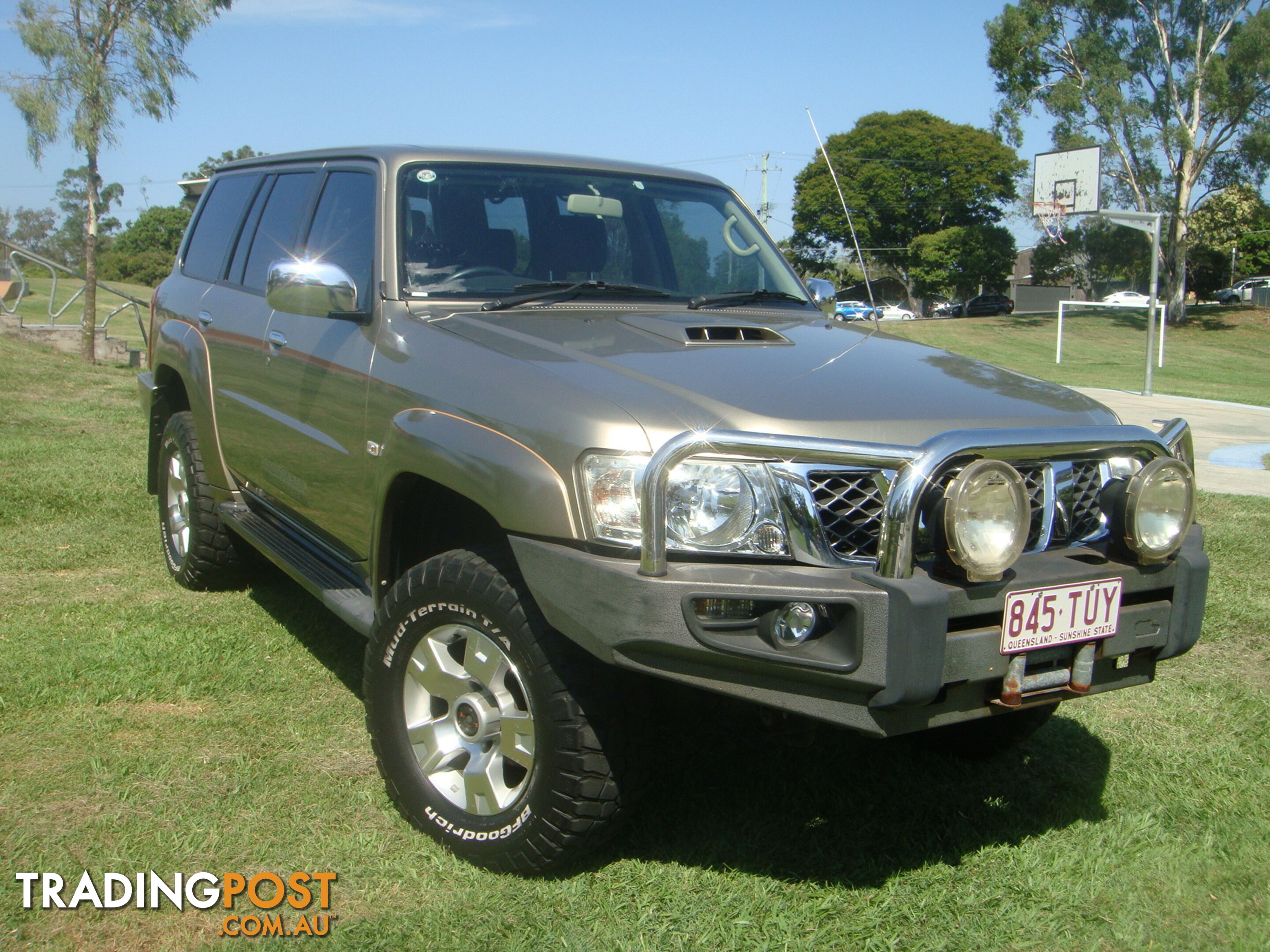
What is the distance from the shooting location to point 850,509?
253 cm

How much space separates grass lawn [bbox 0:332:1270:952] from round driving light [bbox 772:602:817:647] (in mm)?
813

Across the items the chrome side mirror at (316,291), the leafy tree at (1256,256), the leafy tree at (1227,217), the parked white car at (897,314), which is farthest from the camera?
the parked white car at (897,314)

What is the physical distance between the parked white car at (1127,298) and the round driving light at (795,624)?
62.2 m

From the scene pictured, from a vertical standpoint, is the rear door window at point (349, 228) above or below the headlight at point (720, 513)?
above

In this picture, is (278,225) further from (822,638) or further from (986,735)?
(986,735)

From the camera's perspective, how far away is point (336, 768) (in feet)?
11.7

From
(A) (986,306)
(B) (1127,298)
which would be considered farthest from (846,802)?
(B) (1127,298)

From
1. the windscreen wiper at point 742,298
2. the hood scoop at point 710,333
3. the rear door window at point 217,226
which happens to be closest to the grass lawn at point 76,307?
the rear door window at point 217,226

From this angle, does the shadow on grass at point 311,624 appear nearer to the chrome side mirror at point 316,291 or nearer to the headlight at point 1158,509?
the chrome side mirror at point 316,291

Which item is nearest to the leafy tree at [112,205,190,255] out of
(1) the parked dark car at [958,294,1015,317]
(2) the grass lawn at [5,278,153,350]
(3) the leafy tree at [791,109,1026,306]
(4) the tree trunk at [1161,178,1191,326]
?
(2) the grass lawn at [5,278,153,350]

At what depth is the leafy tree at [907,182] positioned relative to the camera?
61594 mm

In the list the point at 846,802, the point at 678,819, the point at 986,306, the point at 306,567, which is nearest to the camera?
the point at 678,819

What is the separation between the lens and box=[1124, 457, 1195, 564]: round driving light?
105 inches

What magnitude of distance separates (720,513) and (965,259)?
60.7 meters
